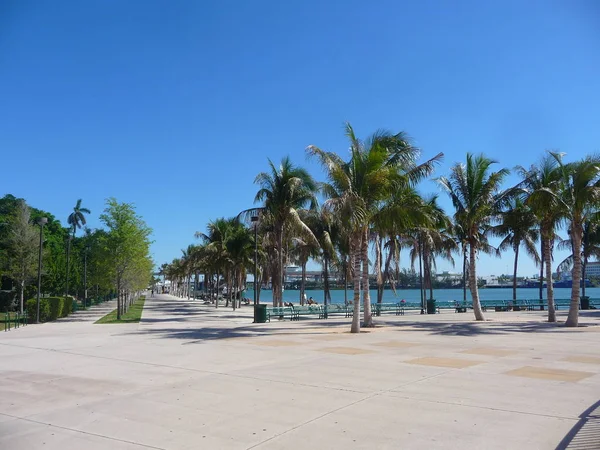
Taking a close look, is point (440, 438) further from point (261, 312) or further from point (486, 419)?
point (261, 312)

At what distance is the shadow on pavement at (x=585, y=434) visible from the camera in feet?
19.6

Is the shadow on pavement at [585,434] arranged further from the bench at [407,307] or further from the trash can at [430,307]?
the trash can at [430,307]

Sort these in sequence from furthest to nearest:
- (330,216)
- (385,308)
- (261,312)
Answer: (385,308) → (261,312) → (330,216)

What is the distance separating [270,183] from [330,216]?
8.72 m

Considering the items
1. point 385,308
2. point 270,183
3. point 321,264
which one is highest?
point 270,183

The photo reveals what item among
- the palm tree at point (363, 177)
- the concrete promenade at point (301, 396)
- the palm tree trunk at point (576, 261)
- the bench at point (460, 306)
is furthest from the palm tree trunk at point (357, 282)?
the bench at point (460, 306)

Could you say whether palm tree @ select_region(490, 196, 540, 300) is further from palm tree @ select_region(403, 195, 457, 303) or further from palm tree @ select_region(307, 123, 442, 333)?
palm tree @ select_region(307, 123, 442, 333)

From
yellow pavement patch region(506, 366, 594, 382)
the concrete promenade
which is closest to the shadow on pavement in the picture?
the concrete promenade

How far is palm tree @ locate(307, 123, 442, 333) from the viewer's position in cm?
2078

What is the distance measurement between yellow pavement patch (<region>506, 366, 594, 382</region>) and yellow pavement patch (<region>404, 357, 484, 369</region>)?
3.85 ft

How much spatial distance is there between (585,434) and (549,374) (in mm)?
4949

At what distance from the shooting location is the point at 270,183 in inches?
1187

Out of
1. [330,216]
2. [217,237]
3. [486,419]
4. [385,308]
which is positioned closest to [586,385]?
[486,419]

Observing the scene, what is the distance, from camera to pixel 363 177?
837 inches
